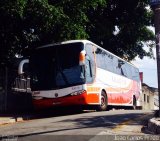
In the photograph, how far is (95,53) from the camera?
18.4 metres

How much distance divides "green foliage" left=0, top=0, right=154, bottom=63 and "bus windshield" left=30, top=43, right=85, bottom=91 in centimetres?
105

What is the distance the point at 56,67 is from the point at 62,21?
2.03m

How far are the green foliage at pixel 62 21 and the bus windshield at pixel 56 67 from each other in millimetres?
1049

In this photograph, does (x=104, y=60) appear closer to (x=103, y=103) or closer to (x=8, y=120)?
(x=103, y=103)

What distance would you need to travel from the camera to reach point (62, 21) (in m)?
17.0

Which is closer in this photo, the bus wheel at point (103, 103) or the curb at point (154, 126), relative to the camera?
the curb at point (154, 126)

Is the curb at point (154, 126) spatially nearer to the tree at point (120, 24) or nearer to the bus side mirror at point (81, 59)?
the bus side mirror at point (81, 59)

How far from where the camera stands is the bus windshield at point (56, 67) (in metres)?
16.6

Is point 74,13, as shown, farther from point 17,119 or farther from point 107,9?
point 107,9

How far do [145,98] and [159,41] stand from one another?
48066 mm

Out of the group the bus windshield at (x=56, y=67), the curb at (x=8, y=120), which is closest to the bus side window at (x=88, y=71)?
the bus windshield at (x=56, y=67)

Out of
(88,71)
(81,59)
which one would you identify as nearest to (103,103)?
(88,71)

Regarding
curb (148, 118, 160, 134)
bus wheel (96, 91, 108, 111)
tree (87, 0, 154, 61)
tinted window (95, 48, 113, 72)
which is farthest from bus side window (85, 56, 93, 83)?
tree (87, 0, 154, 61)

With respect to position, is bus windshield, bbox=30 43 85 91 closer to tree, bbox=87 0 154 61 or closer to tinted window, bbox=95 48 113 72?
tinted window, bbox=95 48 113 72
